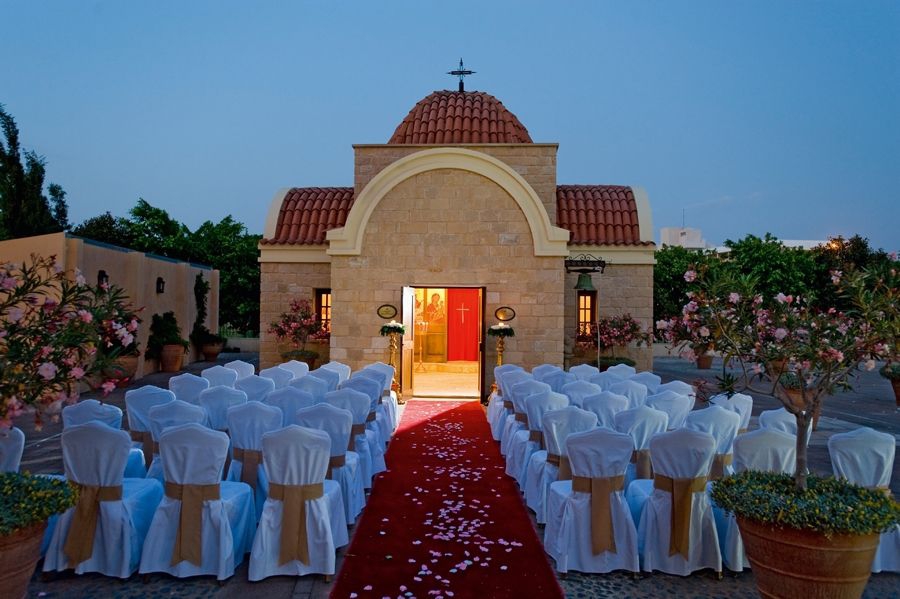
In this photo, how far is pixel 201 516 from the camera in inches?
179

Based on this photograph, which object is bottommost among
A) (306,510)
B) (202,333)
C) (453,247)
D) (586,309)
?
(306,510)

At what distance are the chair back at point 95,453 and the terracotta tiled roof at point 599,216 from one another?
39.7ft

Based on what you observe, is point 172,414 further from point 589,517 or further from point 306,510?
point 589,517

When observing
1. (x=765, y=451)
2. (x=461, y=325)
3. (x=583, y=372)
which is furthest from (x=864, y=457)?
(x=461, y=325)

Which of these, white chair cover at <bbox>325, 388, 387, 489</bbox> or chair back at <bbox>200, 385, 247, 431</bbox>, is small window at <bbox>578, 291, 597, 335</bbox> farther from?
chair back at <bbox>200, 385, 247, 431</bbox>

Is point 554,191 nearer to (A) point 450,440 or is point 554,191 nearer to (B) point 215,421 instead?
(A) point 450,440

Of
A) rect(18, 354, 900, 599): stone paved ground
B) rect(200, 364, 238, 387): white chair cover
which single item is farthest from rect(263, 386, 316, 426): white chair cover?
rect(18, 354, 900, 599): stone paved ground

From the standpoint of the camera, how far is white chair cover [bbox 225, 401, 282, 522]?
5477mm

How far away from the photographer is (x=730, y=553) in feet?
15.8

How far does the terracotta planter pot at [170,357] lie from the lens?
17.8m

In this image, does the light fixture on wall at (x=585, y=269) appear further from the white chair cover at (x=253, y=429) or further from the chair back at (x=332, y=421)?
the white chair cover at (x=253, y=429)

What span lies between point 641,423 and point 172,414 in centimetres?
450

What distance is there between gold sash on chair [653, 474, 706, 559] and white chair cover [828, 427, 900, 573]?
1122 millimetres

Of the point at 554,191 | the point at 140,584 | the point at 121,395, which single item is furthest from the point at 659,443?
the point at 121,395
